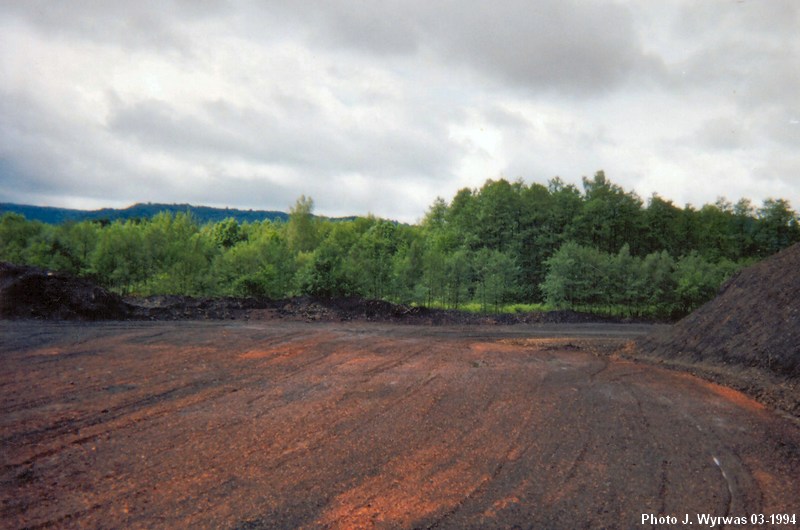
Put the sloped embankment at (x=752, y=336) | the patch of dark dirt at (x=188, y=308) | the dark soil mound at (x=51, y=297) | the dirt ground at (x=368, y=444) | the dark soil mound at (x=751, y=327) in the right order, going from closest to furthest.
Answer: the dirt ground at (x=368, y=444) < the sloped embankment at (x=752, y=336) < the dark soil mound at (x=751, y=327) < the dark soil mound at (x=51, y=297) < the patch of dark dirt at (x=188, y=308)

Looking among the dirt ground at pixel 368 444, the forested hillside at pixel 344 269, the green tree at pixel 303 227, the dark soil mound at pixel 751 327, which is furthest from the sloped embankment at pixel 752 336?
Answer: the green tree at pixel 303 227

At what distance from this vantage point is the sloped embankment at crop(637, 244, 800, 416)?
9109 mm

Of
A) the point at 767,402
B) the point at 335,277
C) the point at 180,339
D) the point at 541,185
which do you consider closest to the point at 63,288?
the point at 180,339

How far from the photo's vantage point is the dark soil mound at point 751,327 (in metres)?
9.72

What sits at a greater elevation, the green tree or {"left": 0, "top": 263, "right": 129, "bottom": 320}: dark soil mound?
the green tree

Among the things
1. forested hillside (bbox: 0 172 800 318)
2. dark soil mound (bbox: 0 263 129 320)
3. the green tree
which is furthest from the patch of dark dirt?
the green tree

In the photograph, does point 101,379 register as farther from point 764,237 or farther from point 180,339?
point 764,237

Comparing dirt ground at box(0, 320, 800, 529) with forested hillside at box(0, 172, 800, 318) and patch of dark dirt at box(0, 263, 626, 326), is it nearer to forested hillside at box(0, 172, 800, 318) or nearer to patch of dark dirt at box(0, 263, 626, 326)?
patch of dark dirt at box(0, 263, 626, 326)

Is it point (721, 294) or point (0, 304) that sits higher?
point (721, 294)

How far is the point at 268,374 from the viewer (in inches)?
360

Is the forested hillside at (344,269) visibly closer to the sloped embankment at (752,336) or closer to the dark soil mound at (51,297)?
the dark soil mound at (51,297)

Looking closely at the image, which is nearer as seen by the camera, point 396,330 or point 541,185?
point 396,330

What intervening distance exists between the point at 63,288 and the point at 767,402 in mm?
20923

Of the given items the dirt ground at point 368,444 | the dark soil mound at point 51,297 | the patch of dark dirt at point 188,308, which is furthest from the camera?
the patch of dark dirt at point 188,308
